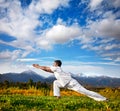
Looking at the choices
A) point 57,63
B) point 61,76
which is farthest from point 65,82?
point 57,63

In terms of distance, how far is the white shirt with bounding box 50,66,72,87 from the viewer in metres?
16.4

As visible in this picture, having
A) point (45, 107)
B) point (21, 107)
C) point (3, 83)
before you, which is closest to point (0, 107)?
point (21, 107)

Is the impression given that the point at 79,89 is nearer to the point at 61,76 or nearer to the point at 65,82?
the point at 65,82

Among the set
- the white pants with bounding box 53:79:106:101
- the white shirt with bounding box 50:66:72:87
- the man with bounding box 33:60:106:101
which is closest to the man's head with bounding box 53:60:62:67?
the man with bounding box 33:60:106:101

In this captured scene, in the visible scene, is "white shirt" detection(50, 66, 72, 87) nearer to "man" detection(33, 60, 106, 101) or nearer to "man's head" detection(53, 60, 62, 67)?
"man" detection(33, 60, 106, 101)

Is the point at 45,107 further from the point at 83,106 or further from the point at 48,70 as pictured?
the point at 48,70

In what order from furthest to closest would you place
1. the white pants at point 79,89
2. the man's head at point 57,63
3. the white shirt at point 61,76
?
the man's head at point 57,63, the white shirt at point 61,76, the white pants at point 79,89

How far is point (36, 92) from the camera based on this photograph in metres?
31.3

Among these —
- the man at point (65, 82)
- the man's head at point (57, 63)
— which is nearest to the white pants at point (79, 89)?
the man at point (65, 82)

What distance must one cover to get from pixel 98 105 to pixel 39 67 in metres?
4.32

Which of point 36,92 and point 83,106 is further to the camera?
point 36,92

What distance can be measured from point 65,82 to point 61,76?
1.28ft

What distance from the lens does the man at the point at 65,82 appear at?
637 inches

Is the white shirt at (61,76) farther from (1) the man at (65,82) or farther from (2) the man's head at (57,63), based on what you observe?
(2) the man's head at (57,63)
